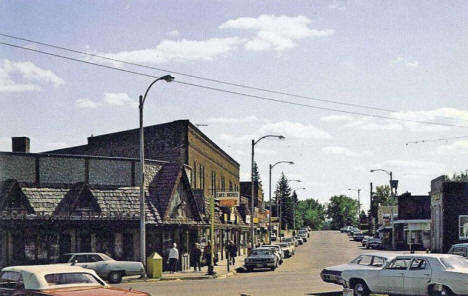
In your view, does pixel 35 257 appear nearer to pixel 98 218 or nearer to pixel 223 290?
pixel 98 218

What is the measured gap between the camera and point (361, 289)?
22.3 m

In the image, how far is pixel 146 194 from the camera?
40.2 m

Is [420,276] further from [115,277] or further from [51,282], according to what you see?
[115,277]

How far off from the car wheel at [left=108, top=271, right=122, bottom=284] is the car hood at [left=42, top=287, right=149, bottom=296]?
57.1 feet

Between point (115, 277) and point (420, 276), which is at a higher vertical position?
point (420, 276)

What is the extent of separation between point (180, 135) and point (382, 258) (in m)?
33.7

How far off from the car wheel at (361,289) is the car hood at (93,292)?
35.2 ft

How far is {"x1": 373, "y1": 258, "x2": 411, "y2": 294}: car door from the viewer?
2083 cm

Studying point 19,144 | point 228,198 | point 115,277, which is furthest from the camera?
point 19,144

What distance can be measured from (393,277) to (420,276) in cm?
102

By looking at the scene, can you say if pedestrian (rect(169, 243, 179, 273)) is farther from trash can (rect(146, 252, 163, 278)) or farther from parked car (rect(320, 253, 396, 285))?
parked car (rect(320, 253, 396, 285))

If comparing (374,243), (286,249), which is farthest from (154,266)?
(374,243)

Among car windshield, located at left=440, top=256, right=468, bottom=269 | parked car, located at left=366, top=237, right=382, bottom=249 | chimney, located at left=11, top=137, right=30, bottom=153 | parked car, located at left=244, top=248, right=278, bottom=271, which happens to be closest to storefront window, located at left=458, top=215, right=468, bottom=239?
parked car, located at left=244, top=248, right=278, bottom=271

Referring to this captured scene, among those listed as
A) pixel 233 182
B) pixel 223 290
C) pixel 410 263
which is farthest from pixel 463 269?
pixel 233 182
